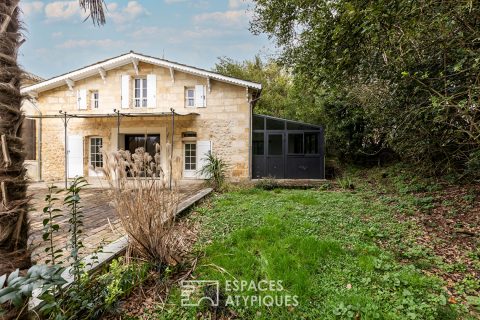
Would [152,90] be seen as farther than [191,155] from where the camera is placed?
No

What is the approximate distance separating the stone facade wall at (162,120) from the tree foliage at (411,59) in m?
4.52

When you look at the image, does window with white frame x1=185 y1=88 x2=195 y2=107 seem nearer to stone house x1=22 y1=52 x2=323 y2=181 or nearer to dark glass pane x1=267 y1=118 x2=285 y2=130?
stone house x1=22 y1=52 x2=323 y2=181

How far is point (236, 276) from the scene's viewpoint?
99.9 inches

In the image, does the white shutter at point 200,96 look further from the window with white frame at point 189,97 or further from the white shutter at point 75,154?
the white shutter at point 75,154

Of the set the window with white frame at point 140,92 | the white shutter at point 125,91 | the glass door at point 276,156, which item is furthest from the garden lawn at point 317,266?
the white shutter at point 125,91

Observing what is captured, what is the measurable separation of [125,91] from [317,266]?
10633mm

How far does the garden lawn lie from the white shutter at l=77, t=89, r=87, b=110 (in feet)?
30.7

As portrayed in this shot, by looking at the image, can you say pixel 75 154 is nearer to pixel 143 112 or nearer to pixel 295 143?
pixel 143 112

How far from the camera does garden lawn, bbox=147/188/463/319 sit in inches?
81.9

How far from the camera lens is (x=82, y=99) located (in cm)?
1079

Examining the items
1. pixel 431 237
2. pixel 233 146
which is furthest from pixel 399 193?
pixel 233 146

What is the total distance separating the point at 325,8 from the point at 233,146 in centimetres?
682

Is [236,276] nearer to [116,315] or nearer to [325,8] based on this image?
[116,315]

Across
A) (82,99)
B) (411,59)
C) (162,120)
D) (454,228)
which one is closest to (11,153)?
(411,59)
